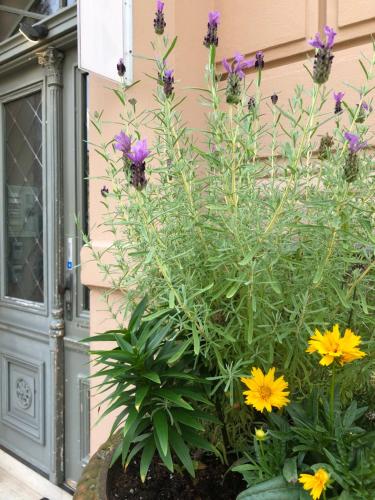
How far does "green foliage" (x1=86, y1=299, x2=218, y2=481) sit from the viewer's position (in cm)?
97

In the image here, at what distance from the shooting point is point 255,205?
1.04 metres

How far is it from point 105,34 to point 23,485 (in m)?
2.81

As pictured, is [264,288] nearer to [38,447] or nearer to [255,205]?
[255,205]

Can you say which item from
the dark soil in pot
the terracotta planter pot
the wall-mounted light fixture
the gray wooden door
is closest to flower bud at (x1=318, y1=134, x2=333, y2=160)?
the dark soil in pot

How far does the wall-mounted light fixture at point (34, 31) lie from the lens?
2.71m

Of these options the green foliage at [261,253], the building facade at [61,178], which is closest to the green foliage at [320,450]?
the green foliage at [261,253]

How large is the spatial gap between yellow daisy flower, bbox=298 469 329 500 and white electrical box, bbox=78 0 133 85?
5.23 ft

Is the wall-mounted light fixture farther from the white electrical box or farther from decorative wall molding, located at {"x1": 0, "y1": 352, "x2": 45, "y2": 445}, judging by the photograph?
decorative wall molding, located at {"x1": 0, "y1": 352, "x2": 45, "y2": 445}

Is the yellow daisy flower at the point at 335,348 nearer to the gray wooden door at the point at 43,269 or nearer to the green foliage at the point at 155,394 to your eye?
the green foliage at the point at 155,394

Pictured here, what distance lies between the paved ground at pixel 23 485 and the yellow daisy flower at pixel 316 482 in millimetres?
2468

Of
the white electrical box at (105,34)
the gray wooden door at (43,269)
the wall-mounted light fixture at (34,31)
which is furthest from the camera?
the gray wooden door at (43,269)

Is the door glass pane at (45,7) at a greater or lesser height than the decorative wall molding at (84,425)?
greater

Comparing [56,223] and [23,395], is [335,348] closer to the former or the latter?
[56,223]

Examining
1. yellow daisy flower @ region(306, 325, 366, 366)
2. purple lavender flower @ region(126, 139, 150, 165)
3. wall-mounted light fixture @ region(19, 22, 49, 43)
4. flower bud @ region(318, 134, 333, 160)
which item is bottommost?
yellow daisy flower @ region(306, 325, 366, 366)
